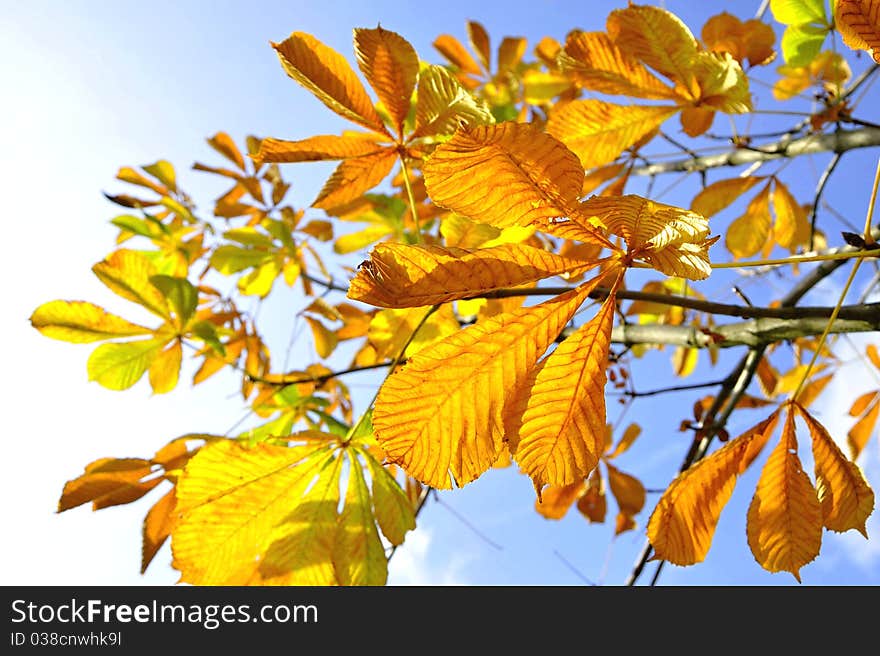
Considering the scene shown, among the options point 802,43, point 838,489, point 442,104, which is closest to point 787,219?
point 802,43

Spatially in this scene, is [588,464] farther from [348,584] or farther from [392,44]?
[392,44]

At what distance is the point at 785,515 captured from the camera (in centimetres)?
76

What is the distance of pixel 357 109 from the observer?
912 millimetres

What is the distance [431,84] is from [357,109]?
0.12 meters

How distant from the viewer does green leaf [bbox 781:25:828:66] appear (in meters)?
1.30

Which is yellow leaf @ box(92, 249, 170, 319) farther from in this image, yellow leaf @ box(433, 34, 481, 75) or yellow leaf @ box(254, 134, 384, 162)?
yellow leaf @ box(433, 34, 481, 75)

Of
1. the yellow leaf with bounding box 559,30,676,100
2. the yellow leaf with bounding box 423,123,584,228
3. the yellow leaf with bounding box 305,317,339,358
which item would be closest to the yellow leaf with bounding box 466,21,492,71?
the yellow leaf with bounding box 305,317,339,358

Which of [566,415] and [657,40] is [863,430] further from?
[566,415]

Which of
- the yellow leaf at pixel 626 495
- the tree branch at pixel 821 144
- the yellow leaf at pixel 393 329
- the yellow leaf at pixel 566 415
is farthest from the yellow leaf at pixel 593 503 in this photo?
the yellow leaf at pixel 566 415

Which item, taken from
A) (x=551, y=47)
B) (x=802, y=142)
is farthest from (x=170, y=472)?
(x=551, y=47)

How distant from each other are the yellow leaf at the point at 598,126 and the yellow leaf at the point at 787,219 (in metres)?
0.71

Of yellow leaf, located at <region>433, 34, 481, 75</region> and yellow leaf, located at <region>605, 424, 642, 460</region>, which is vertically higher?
yellow leaf, located at <region>433, 34, 481, 75</region>

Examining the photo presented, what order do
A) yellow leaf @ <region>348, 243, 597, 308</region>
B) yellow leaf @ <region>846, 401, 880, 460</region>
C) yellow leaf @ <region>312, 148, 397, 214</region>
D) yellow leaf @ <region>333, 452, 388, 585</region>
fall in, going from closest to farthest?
yellow leaf @ <region>348, 243, 597, 308</region>, yellow leaf @ <region>333, 452, 388, 585</region>, yellow leaf @ <region>312, 148, 397, 214</region>, yellow leaf @ <region>846, 401, 880, 460</region>

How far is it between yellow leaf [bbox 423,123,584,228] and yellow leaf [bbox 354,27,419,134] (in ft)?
1.49
